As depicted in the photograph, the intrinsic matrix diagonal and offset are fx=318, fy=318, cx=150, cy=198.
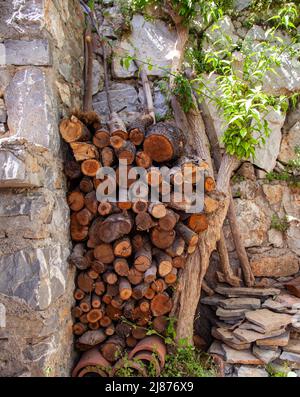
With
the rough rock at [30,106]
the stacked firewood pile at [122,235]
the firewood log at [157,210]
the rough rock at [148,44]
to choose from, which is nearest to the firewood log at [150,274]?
the stacked firewood pile at [122,235]

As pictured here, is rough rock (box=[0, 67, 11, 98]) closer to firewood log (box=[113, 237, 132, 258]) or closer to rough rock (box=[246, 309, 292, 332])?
firewood log (box=[113, 237, 132, 258])

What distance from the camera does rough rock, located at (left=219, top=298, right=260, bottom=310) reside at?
9.73 feet

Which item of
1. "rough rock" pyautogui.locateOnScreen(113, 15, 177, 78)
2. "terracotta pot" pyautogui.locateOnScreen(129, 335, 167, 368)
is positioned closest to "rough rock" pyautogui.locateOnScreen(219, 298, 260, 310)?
"terracotta pot" pyautogui.locateOnScreen(129, 335, 167, 368)

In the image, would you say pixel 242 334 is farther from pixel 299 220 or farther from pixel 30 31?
pixel 30 31

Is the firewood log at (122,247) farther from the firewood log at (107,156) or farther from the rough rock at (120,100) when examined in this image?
the rough rock at (120,100)

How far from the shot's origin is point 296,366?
267 centimetres

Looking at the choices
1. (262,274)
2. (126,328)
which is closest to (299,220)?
(262,274)

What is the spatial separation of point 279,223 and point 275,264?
44cm

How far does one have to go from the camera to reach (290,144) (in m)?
3.52

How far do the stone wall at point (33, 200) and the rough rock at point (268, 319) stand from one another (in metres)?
1.56

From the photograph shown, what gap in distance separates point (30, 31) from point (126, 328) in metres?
2.29

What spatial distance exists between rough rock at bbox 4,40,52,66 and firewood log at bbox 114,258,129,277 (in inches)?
59.7

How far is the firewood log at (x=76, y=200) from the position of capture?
246 cm

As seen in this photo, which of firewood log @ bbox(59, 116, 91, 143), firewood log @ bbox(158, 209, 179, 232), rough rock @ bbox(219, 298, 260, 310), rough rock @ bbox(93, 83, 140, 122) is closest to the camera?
firewood log @ bbox(59, 116, 91, 143)
